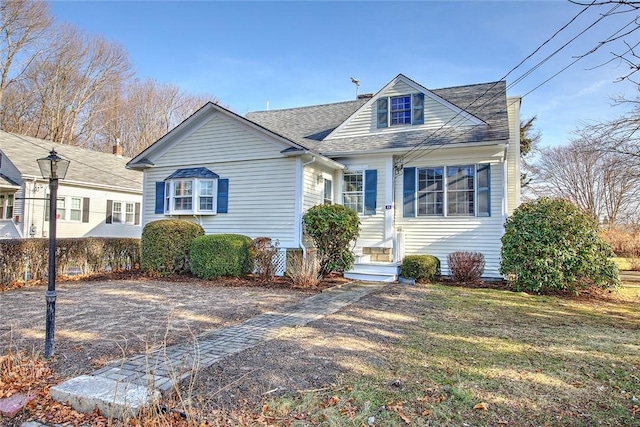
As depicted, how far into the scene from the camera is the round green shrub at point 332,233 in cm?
977

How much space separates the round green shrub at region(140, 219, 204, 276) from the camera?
34.9 ft

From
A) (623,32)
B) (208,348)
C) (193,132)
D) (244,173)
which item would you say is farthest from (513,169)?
(208,348)

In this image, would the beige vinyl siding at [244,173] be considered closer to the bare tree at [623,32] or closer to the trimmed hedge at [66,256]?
the trimmed hedge at [66,256]

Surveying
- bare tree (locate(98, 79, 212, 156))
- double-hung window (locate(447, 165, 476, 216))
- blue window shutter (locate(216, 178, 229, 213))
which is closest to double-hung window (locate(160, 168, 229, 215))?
blue window shutter (locate(216, 178, 229, 213))

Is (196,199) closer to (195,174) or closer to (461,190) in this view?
(195,174)

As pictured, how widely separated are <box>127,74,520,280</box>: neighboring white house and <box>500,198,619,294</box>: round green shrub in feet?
6.41

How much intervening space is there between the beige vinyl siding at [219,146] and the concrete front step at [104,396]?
8.55 metres

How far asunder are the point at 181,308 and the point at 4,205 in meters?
15.6

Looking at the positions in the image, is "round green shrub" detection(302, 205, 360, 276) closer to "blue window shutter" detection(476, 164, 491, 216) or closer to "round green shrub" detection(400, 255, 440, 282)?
"round green shrub" detection(400, 255, 440, 282)

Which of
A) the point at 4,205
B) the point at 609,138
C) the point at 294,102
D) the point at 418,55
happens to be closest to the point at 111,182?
the point at 4,205

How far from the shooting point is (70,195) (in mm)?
17438

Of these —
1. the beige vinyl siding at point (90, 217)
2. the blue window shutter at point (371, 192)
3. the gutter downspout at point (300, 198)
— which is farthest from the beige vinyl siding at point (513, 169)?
the beige vinyl siding at point (90, 217)

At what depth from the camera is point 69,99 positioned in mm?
27344

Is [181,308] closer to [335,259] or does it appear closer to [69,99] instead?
[335,259]
